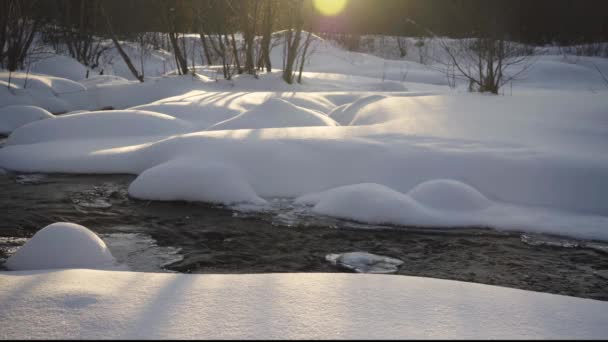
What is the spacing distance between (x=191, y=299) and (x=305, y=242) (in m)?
1.00

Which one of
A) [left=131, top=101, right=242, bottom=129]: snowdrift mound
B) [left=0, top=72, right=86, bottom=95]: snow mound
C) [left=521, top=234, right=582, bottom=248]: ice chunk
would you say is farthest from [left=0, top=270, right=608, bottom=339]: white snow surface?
[left=0, top=72, right=86, bottom=95]: snow mound

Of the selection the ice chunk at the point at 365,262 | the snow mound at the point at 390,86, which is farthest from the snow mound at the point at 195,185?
the snow mound at the point at 390,86

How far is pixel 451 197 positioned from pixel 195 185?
57.5 inches

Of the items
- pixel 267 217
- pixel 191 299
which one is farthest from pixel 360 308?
pixel 267 217

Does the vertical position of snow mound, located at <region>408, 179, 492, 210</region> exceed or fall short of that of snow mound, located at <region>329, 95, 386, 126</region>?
it falls short

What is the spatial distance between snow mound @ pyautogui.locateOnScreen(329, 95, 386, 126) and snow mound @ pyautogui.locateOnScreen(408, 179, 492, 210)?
2120 millimetres

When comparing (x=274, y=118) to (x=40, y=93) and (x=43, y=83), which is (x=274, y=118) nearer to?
(x=40, y=93)

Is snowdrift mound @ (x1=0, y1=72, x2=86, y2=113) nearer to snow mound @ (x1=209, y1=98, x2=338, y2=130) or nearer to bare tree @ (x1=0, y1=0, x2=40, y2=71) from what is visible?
bare tree @ (x1=0, y1=0, x2=40, y2=71)

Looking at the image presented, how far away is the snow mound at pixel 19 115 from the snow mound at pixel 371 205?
13.0 ft

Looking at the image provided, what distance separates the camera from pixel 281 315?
4.27 feet

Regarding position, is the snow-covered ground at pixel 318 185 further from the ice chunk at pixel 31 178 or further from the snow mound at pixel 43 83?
the ice chunk at pixel 31 178

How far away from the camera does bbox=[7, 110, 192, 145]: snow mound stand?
14.5ft

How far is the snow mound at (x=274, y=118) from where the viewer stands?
4230 millimetres

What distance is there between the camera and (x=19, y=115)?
550 cm
